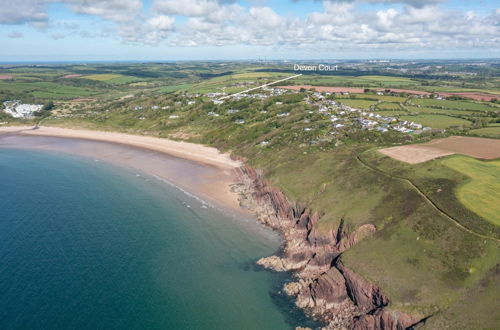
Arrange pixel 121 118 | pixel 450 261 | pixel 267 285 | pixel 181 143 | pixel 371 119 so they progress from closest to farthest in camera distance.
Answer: pixel 450 261 < pixel 267 285 < pixel 371 119 < pixel 181 143 < pixel 121 118

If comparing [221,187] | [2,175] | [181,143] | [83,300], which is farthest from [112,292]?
[181,143]

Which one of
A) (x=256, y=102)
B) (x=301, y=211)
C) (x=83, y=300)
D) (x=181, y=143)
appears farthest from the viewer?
(x=256, y=102)

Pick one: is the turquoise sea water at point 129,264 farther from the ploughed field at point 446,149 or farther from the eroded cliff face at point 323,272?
the ploughed field at point 446,149

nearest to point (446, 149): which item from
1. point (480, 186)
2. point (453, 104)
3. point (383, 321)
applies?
point (480, 186)

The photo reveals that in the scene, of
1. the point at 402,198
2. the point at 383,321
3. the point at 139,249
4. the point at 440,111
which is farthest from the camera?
the point at 440,111

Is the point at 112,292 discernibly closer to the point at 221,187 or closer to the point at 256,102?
the point at 221,187

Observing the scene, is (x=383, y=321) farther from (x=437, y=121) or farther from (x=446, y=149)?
(x=437, y=121)

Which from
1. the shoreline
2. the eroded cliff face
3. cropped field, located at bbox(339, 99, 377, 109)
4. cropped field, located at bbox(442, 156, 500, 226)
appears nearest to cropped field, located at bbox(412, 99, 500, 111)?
cropped field, located at bbox(339, 99, 377, 109)
